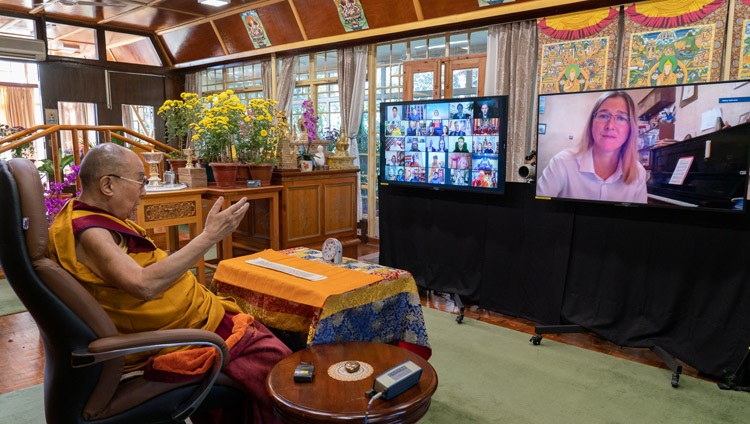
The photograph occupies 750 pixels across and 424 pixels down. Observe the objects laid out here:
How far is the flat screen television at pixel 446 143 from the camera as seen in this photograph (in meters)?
3.64

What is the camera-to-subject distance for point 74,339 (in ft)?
4.32

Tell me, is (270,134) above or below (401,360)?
above

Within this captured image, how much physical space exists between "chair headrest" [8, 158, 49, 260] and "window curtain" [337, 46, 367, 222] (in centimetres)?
479

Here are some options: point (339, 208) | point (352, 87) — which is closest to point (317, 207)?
point (339, 208)

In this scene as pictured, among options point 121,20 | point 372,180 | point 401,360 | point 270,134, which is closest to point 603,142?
point 401,360

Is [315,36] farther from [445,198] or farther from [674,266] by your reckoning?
[674,266]

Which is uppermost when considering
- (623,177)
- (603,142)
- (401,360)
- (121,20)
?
(121,20)

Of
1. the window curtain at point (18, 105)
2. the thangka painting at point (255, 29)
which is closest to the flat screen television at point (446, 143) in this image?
the thangka painting at point (255, 29)

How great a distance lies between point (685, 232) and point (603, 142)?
0.70 meters

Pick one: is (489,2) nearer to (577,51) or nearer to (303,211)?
(577,51)

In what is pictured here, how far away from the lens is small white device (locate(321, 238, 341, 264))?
94.5 inches

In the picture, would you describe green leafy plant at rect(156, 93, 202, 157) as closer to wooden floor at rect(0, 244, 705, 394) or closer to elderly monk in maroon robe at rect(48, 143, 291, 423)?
wooden floor at rect(0, 244, 705, 394)

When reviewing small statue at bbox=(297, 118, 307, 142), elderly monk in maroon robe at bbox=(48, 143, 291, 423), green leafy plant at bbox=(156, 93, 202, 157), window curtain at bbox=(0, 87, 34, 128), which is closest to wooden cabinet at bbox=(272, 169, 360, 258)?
small statue at bbox=(297, 118, 307, 142)

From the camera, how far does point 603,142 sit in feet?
10.2
